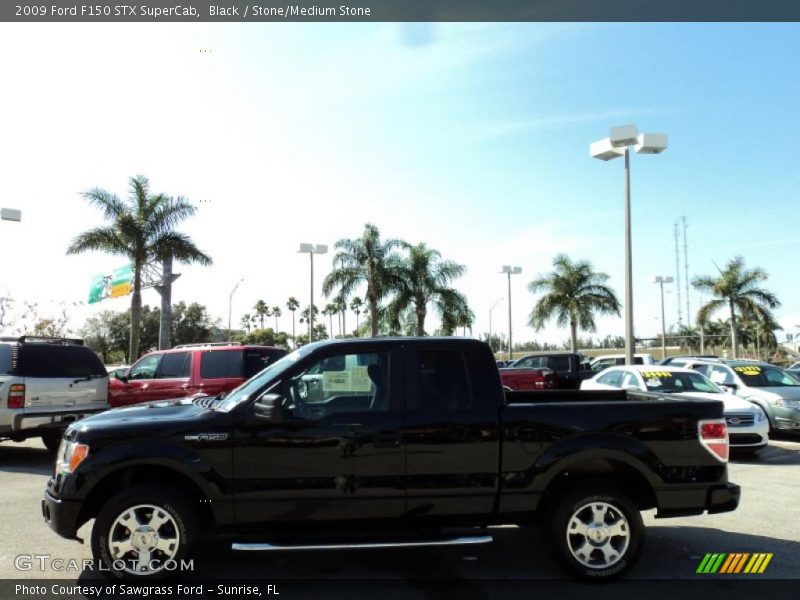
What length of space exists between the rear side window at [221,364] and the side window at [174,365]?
0.35m

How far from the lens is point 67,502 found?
15.1 ft

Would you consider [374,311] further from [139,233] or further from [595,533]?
[595,533]

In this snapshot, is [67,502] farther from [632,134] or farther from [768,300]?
[768,300]

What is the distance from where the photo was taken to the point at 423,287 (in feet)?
115

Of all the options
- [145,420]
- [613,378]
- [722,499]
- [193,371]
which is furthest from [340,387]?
[613,378]

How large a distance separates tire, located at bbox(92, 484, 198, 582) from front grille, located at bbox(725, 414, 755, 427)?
9480mm

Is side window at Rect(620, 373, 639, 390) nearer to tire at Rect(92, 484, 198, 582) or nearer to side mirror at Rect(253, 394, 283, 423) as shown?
side mirror at Rect(253, 394, 283, 423)

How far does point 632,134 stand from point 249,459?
56.4 feet

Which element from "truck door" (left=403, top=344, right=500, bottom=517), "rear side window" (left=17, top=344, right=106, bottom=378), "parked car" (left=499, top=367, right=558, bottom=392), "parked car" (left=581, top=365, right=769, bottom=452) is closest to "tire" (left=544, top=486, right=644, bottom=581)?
"truck door" (left=403, top=344, right=500, bottom=517)

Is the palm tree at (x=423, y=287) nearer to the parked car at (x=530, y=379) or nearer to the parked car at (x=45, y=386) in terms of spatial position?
the parked car at (x=530, y=379)

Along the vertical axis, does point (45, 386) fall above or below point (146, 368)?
below

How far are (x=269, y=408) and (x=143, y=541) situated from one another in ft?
4.39

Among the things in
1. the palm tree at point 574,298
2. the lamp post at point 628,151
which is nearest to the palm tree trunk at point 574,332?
the palm tree at point 574,298

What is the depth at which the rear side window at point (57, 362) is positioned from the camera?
9.99 metres
